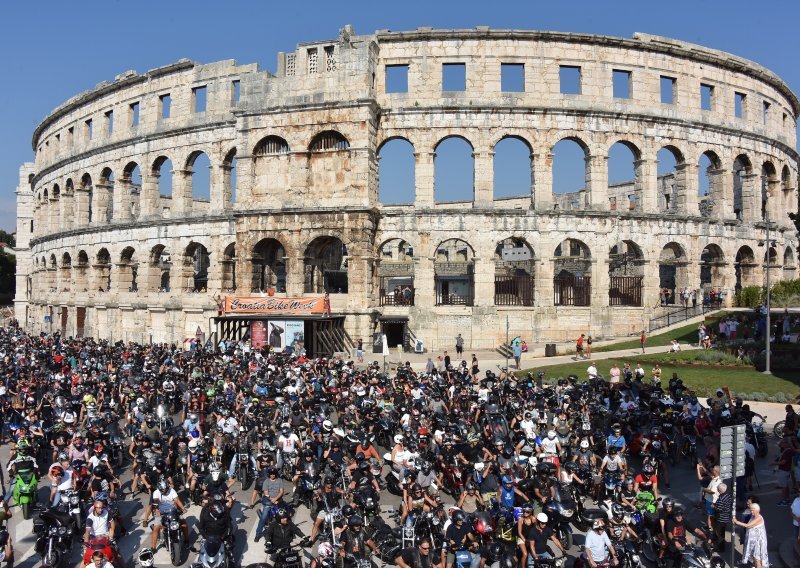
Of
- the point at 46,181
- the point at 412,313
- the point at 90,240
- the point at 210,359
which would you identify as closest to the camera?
the point at 210,359

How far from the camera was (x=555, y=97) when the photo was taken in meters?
37.2

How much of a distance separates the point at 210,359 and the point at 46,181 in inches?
1635

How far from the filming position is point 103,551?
394 inches

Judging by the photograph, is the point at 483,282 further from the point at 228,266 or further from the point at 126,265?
the point at 126,265

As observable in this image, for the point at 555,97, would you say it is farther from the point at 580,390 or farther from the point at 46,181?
the point at 46,181

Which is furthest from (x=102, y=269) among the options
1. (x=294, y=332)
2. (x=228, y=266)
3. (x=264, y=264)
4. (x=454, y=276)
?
(x=454, y=276)

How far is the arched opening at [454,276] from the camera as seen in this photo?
41719mm

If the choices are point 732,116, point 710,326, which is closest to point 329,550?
point 710,326

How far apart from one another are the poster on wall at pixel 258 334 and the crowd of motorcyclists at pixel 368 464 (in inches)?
369

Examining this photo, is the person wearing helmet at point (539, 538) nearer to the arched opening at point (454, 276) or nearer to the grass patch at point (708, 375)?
the grass patch at point (708, 375)

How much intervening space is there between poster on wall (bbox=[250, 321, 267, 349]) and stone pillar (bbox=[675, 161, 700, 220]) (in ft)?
92.7

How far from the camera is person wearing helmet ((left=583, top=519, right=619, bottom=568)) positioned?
32.3 feet

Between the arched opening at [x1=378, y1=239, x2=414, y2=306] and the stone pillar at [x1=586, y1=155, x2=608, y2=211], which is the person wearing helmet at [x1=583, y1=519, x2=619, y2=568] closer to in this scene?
the stone pillar at [x1=586, y1=155, x2=608, y2=211]

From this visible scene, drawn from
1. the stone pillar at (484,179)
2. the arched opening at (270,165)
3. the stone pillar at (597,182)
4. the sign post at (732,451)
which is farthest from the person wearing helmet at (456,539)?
the stone pillar at (597,182)
